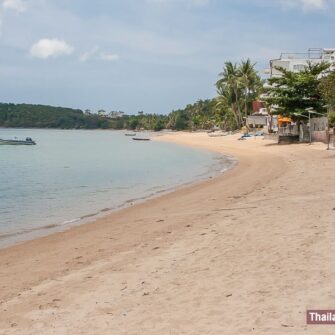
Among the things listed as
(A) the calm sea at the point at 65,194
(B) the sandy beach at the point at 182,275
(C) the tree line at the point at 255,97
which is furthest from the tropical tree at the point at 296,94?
(B) the sandy beach at the point at 182,275

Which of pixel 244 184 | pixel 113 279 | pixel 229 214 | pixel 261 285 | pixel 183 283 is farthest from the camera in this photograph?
pixel 244 184

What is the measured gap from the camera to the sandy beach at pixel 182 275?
17.1 feet

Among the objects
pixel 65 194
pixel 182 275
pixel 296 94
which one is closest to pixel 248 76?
pixel 296 94

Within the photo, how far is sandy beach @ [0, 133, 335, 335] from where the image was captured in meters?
5.21

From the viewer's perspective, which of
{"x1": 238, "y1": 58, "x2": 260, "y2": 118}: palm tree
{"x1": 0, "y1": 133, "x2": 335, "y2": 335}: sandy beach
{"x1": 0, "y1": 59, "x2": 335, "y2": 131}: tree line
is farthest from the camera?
{"x1": 238, "y1": 58, "x2": 260, "y2": 118}: palm tree

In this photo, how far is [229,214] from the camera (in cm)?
1174

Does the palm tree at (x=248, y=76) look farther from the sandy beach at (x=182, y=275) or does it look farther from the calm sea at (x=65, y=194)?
the sandy beach at (x=182, y=275)

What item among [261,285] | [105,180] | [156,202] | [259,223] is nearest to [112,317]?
[261,285]

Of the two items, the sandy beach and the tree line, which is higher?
the tree line

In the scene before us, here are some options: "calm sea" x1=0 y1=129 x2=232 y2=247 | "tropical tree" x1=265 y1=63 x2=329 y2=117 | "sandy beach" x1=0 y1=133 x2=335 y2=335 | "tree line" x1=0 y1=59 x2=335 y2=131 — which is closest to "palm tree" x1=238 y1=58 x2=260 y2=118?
"tree line" x1=0 y1=59 x2=335 y2=131

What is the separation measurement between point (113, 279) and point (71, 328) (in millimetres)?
1796

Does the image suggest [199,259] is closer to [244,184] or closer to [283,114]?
[244,184]

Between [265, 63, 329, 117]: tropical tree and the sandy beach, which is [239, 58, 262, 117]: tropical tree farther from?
the sandy beach

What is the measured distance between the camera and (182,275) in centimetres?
685
